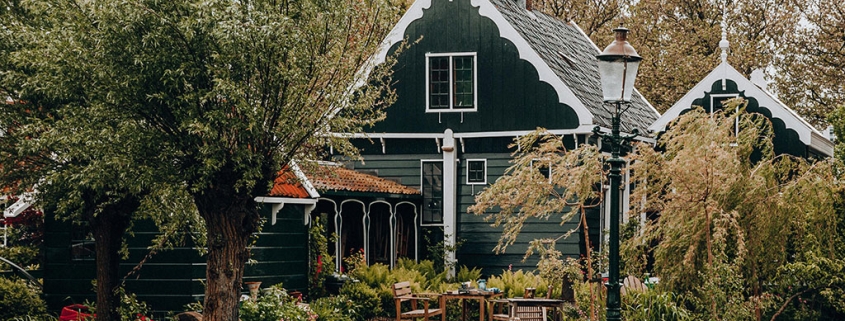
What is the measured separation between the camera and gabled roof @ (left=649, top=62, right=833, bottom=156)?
79.9 feet

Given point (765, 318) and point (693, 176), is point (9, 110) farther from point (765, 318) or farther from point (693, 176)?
point (765, 318)

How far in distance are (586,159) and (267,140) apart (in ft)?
15.4

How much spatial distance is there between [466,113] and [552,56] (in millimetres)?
2676

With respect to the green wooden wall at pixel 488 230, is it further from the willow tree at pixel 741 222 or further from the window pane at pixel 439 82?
the willow tree at pixel 741 222

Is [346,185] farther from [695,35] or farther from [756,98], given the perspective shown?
[695,35]

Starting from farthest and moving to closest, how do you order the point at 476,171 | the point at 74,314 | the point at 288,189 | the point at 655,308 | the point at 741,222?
the point at 476,171, the point at 288,189, the point at 74,314, the point at 741,222, the point at 655,308

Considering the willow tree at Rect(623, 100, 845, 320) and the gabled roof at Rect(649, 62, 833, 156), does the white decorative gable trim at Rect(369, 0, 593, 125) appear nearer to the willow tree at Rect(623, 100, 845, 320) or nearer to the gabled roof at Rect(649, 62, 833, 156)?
the gabled roof at Rect(649, 62, 833, 156)

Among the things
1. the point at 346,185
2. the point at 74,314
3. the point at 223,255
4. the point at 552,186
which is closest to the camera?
the point at 223,255

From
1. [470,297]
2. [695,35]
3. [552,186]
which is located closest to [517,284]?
[470,297]

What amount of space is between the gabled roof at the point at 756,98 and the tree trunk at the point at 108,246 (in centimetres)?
1331

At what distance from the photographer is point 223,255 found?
1322 cm

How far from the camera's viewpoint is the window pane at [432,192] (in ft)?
81.0

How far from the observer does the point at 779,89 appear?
120 feet

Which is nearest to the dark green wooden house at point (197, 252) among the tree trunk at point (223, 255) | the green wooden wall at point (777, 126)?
the tree trunk at point (223, 255)
